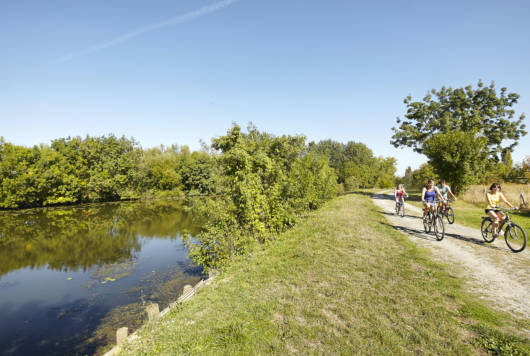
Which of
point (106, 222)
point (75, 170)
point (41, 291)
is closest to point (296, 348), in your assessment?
point (41, 291)

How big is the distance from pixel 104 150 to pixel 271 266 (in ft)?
174

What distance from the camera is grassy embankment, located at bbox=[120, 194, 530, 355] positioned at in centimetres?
414

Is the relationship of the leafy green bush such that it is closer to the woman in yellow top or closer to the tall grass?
the woman in yellow top

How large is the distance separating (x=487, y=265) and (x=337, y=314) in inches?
204

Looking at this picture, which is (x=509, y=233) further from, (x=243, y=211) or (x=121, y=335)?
(x=121, y=335)

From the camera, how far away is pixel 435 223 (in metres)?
10.1

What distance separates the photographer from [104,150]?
49.5 m

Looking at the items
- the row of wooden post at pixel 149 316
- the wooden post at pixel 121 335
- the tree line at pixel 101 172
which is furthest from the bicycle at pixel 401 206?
the wooden post at pixel 121 335

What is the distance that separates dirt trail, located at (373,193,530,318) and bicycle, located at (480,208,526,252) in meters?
0.20

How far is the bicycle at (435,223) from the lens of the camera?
32.2ft

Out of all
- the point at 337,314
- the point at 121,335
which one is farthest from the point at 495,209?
the point at 121,335

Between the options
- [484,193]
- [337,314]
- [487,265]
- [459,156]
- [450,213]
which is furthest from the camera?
[484,193]

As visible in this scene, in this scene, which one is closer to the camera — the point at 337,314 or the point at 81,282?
the point at 337,314

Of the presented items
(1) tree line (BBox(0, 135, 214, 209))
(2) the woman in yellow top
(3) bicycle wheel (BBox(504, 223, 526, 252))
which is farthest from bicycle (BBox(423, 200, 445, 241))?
(1) tree line (BBox(0, 135, 214, 209))
